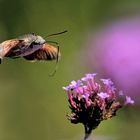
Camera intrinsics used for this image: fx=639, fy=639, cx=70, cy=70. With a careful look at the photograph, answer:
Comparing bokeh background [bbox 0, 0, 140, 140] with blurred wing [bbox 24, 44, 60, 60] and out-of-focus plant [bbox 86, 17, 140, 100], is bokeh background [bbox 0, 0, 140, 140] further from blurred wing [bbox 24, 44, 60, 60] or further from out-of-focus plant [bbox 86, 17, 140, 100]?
blurred wing [bbox 24, 44, 60, 60]

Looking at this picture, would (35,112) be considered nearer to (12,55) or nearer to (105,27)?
(105,27)

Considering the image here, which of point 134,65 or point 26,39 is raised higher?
point 26,39

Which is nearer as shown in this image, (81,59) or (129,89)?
(129,89)

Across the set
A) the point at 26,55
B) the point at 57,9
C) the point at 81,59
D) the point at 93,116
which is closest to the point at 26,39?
the point at 26,55

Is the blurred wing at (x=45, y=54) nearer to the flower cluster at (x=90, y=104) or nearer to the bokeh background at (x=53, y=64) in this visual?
the flower cluster at (x=90, y=104)

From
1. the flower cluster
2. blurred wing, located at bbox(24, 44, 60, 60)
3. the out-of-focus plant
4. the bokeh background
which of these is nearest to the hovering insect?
blurred wing, located at bbox(24, 44, 60, 60)

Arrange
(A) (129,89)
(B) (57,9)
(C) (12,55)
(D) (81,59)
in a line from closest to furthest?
(C) (12,55) < (A) (129,89) < (D) (81,59) < (B) (57,9)

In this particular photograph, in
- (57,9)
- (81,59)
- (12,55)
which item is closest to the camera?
(12,55)
